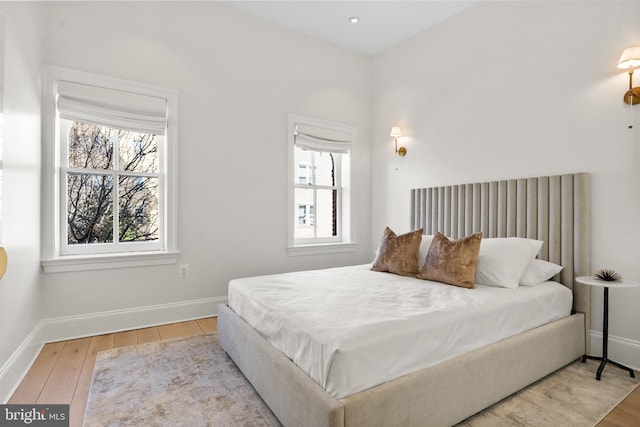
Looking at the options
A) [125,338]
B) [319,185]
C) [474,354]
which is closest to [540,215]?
[474,354]

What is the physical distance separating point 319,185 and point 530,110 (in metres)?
2.36

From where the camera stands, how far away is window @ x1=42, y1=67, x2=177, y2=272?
2.68m

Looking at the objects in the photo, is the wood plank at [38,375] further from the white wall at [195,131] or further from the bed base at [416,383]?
the bed base at [416,383]

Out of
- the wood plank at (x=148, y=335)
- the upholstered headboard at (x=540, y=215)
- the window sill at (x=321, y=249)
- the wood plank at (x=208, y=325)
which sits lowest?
the wood plank at (x=208, y=325)

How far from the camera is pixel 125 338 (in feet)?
9.05

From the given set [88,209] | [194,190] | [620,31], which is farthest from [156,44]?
[620,31]

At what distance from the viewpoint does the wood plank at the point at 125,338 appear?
104 inches

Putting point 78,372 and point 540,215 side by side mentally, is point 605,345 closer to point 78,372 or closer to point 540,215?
point 540,215

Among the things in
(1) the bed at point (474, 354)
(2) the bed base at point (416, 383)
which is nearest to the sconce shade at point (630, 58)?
(1) the bed at point (474, 354)

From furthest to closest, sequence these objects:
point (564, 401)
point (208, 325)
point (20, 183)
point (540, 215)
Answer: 1. point (208, 325)
2. point (540, 215)
3. point (20, 183)
4. point (564, 401)

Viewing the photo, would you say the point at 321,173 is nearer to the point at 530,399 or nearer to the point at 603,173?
the point at 603,173

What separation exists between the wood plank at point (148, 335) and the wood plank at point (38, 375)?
53 cm

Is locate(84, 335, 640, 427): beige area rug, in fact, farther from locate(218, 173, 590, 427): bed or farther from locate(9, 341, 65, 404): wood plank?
locate(9, 341, 65, 404): wood plank

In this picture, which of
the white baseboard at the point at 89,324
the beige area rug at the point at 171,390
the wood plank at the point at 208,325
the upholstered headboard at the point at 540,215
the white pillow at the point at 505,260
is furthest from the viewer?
the wood plank at the point at 208,325
